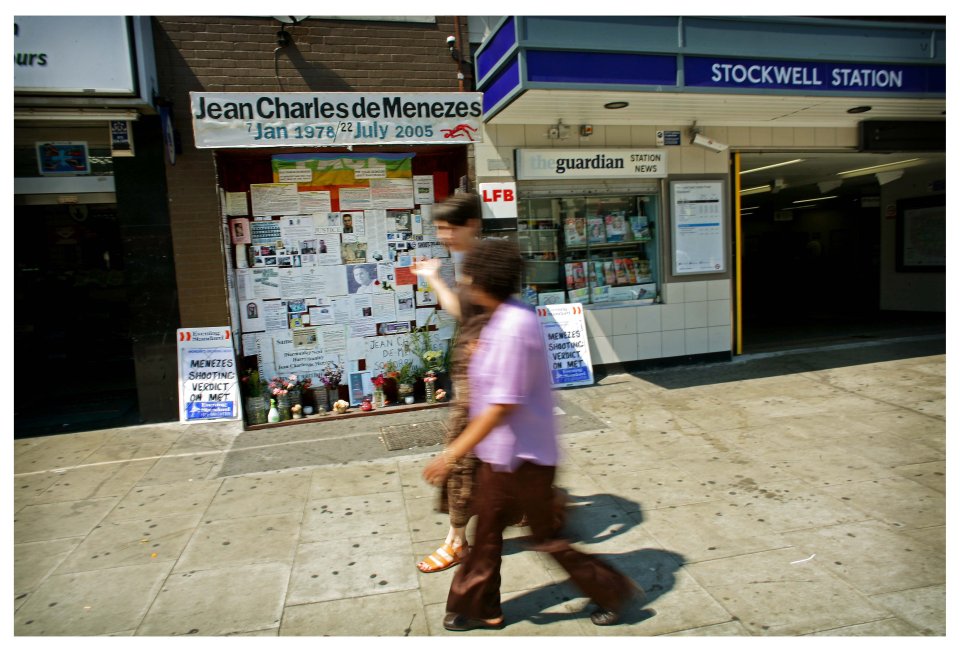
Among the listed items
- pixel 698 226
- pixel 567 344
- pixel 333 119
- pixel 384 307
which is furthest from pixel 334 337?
pixel 698 226

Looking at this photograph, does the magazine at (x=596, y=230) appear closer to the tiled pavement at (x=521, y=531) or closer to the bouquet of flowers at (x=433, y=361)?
the tiled pavement at (x=521, y=531)

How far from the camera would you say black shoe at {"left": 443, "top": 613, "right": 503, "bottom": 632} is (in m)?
2.92

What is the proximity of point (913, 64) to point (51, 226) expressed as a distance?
11.7 m

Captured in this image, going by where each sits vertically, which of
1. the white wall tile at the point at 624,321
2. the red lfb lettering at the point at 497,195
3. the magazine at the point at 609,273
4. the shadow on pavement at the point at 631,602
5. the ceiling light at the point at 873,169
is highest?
the ceiling light at the point at 873,169

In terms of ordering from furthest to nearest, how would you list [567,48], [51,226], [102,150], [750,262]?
[750,262], [51,226], [102,150], [567,48]

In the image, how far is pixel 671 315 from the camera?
26.4 ft

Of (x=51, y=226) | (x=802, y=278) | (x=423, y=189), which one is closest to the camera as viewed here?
(x=423, y=189)

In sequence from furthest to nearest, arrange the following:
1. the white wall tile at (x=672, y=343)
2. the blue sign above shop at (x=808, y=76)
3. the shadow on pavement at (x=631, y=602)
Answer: the white wall tile at (x=672, y=343), the blue sign above shop at (x=808, y=76), the shadow on pavement at (x=631, y=602)

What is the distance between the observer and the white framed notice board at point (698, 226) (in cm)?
795

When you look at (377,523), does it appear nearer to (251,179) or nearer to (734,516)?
(734,516)

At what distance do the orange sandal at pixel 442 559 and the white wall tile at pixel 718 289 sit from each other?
591 cm

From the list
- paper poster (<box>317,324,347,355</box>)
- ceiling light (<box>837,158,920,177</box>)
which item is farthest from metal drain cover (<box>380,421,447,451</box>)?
ceiling light (<box>837,158,920,177</box>)

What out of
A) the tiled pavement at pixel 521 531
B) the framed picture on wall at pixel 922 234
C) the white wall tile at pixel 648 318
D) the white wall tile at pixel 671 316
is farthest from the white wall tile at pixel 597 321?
the framed picture on wall at pixel 922 234

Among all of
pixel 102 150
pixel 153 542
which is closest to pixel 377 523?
pixel 153 542
